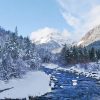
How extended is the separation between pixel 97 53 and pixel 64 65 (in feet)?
84.1

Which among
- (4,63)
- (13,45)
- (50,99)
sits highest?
(13,45)

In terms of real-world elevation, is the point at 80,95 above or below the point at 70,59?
below

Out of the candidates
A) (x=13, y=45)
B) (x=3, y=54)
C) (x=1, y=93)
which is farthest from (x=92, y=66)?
(x=1, y=93)

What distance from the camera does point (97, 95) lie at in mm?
67188

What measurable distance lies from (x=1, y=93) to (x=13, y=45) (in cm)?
3940

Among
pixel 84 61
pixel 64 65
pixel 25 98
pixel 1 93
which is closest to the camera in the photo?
pixel 25 98

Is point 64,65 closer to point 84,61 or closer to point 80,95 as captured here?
point 84,61

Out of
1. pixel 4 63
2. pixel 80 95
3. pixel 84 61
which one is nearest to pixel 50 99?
pixel 80 95

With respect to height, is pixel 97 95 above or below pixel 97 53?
below

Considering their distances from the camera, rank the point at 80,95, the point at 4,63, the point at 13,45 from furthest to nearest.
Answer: the point at 13,45 → the point at 4,63 → the point at 80,95

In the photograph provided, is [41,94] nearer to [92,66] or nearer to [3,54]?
[3,54]

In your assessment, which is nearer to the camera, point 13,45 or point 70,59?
point 13,45

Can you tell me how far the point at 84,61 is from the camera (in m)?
178

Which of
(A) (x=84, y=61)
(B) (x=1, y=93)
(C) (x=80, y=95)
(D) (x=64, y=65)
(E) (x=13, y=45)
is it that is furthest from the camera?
(D) (x=64, y=65)
